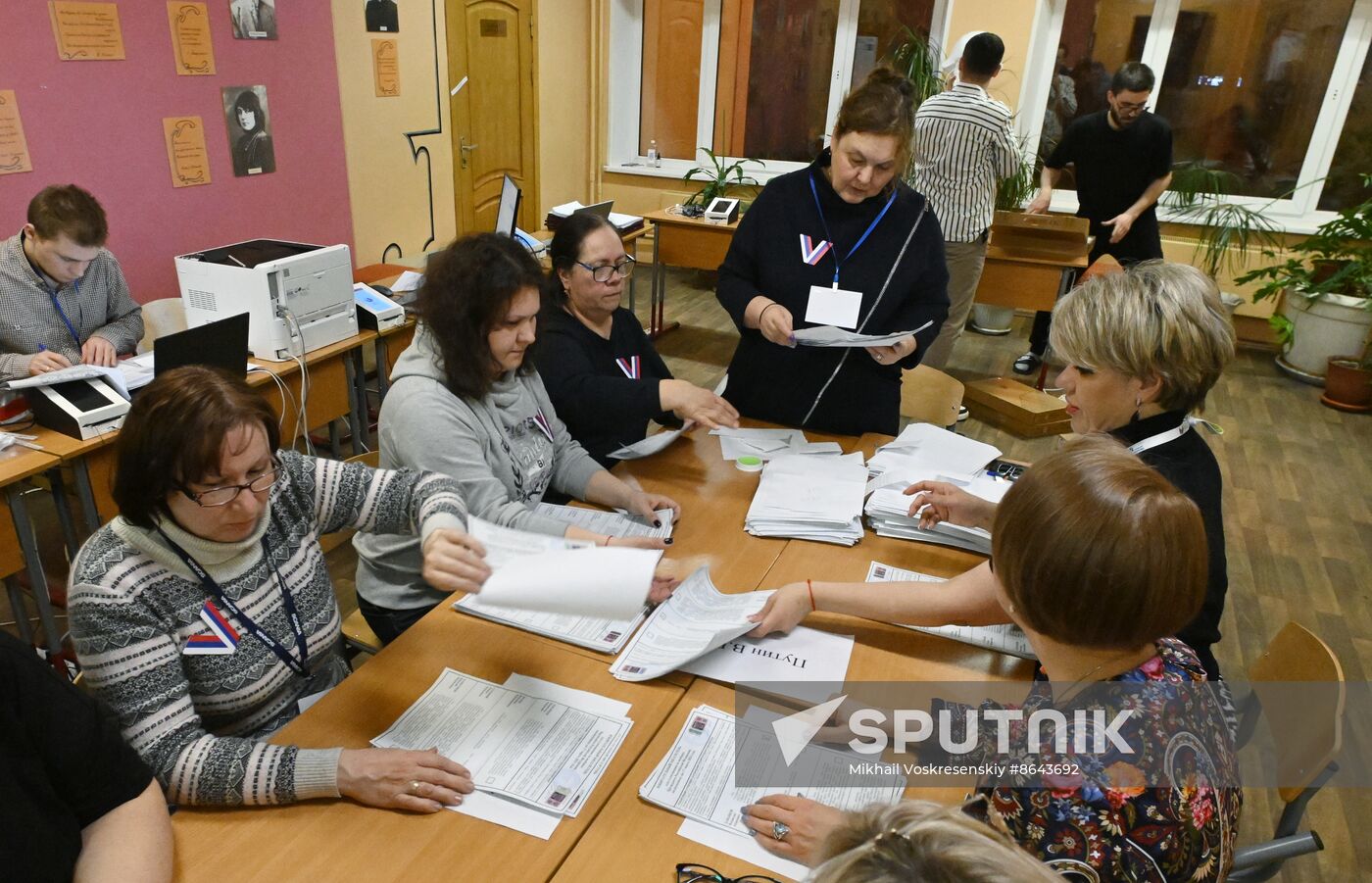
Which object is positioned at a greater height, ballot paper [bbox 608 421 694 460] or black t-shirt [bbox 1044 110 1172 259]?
black t-shirt [bbox 1044 110 1172 259]

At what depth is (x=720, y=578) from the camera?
5.72ft

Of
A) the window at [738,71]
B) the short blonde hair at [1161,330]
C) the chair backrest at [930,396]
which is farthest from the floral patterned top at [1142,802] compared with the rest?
the window at [738,71]

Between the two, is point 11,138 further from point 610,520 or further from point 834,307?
point 834,307

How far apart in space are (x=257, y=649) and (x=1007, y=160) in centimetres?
429

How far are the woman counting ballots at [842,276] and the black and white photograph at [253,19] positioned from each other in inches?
115

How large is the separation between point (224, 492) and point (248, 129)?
3.45 metres

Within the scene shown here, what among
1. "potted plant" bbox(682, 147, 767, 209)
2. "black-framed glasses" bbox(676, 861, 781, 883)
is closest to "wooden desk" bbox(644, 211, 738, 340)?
"potted plant" bbox(682, 147, 767, 209)

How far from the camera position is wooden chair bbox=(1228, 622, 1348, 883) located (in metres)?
1.37

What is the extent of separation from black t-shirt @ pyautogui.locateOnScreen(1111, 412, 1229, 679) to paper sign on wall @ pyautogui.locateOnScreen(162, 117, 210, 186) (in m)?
3.93

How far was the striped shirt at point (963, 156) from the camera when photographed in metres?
4.34

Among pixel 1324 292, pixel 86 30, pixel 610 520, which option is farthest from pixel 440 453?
pixel 1324 292

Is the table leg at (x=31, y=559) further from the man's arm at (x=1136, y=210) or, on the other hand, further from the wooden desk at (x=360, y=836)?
the man's arm at (x=1136, y=210)

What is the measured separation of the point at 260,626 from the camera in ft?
4.53

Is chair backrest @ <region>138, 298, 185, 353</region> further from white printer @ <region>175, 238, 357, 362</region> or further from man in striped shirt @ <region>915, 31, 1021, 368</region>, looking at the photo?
man in striped shirt @ <region>915, 31, 1021, 368</region>
